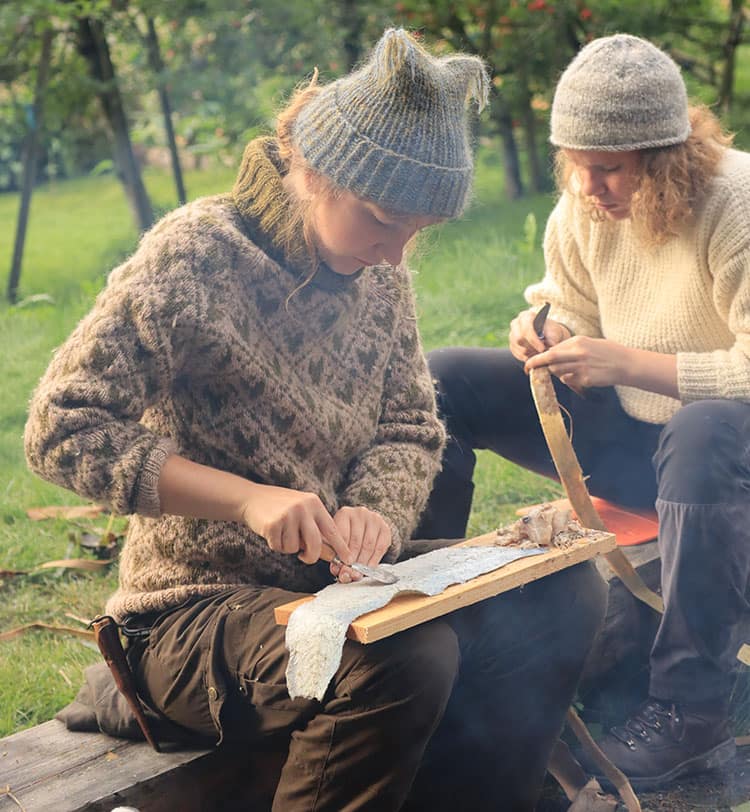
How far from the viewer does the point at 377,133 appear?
83.7 inches

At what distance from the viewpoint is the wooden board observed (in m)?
1.96

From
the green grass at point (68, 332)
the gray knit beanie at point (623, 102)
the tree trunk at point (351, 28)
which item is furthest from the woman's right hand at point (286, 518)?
the tree trunk at point (351, 28)

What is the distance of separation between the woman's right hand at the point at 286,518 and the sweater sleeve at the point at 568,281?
1.62m

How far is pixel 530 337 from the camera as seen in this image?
129 inches

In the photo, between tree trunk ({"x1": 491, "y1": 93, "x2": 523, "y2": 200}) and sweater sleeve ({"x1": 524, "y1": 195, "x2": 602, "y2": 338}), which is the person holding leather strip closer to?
sweater sleeve ({"x1": 524, "y1": 195, "x2": 602, "y2": 338})

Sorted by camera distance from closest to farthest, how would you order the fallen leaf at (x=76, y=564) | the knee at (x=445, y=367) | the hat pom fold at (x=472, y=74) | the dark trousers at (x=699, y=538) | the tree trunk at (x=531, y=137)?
the hat pom fold at (x=472, y=74)
the dark trousers at (x=699, y=538)
the knee at (x=445, y=367)
the fallen leaf at (x=76, y=564)
the tree trunk at (x=531, y=137)

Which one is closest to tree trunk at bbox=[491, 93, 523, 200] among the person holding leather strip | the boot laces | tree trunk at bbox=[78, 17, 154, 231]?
tree trunk at bbox=[78, 17, 154, 231]

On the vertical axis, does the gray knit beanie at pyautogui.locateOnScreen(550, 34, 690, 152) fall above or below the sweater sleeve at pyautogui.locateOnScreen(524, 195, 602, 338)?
above

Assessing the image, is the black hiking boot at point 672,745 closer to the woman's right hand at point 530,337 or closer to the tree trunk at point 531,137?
the woman's right hand at point 530,337

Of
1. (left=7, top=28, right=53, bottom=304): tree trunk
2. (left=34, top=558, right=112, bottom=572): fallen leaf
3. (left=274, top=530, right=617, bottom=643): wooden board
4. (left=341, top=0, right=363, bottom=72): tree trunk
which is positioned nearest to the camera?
(left=274, top=530, right=617, bottom=643): wooden board

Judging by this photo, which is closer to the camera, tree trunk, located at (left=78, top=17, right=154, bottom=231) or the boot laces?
the boot laces

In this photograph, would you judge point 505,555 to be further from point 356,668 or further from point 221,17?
point 221,17

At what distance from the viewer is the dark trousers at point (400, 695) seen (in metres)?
2.02

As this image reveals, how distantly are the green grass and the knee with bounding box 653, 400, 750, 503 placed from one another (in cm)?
79
